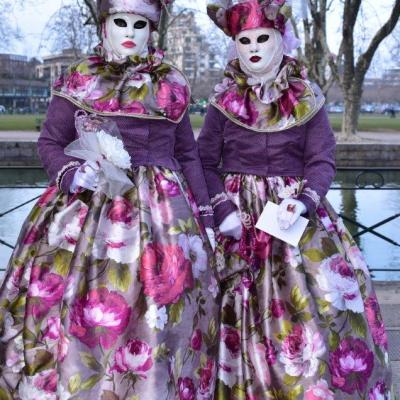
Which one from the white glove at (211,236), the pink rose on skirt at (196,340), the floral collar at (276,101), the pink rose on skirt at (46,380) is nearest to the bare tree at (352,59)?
the floral collar at (276,101)

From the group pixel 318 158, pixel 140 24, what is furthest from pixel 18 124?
pixel 318 158

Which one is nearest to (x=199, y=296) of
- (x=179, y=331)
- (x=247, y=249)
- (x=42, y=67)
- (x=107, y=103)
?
(x=179, y=331)

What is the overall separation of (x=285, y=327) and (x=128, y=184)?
668 mm

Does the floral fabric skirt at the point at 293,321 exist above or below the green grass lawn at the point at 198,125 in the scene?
above

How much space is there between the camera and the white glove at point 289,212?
79.6 inches

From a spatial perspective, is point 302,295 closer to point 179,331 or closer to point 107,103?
point 179,331

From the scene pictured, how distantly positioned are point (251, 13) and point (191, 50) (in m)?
23.4

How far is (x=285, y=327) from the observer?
2012 millimetres

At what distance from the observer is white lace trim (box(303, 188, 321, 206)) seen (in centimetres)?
212

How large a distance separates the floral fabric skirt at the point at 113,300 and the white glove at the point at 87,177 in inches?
1.8

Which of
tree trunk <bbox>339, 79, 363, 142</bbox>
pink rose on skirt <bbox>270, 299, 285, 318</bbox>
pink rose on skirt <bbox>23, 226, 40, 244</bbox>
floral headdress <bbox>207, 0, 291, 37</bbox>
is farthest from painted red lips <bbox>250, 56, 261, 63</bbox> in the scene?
tree trunk <bbox>339, 79, 363, 142</bbox>

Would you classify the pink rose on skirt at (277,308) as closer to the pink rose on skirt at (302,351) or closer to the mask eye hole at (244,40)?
the pink rose on skirt at (302,351)

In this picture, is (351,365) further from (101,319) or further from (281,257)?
(101,319)

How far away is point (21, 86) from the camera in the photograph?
40.2 metres
